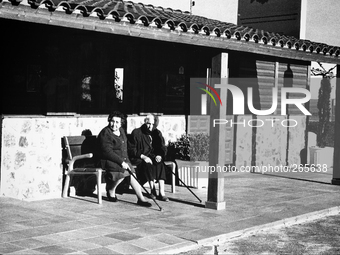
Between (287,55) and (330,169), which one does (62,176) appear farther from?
(330,169)

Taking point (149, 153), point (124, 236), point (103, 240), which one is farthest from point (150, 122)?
point (103, 240)

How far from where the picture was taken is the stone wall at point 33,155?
8586 millimetres

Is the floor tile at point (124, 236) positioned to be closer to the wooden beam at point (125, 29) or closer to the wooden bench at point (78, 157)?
the wooden bench at point (78, 157)

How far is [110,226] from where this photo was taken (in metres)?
7.11

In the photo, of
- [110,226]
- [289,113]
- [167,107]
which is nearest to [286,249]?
[110,226]

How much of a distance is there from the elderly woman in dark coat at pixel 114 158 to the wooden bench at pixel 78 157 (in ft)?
0.59

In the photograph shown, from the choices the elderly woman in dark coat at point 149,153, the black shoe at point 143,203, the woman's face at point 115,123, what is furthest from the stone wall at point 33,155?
the black shoe at point 143,203

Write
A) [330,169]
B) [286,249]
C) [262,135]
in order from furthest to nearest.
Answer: [330,169] → [262,135] → [286,249]

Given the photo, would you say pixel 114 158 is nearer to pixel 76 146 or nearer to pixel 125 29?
pixel 76 146

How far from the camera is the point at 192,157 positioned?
11.0 metres

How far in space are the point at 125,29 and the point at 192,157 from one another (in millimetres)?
4428

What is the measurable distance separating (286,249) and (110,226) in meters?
2.27

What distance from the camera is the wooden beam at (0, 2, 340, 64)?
20.0ft

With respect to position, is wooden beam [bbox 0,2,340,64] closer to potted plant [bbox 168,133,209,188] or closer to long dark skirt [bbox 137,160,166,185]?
long dark skirt [bbox 137,160,166,185]
